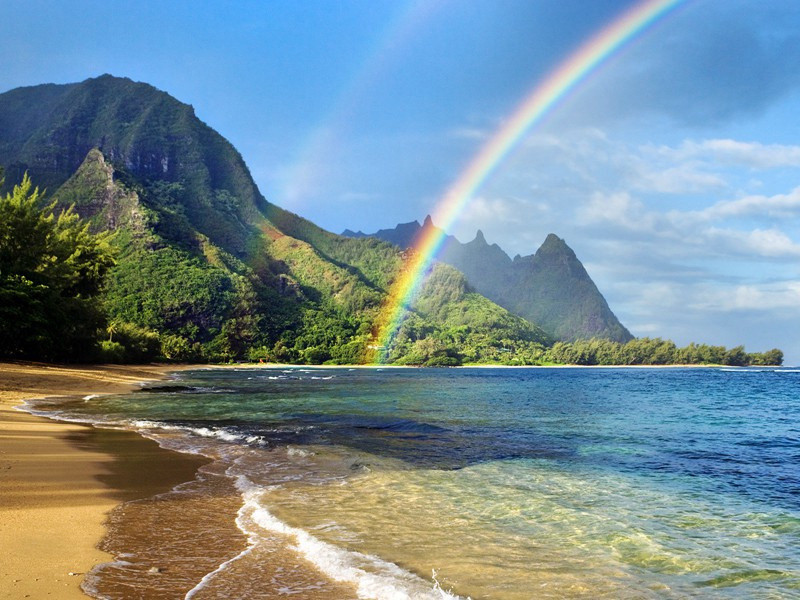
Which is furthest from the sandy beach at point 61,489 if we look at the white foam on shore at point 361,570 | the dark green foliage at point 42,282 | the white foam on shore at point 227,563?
the dark green foliage at point 42,282

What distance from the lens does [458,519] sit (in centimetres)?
923

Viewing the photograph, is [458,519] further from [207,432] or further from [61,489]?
[207,432]

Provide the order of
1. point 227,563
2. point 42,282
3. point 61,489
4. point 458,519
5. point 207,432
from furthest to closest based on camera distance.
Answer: point 42,282 < point 207,432 < point 61,489 < point 458,519 < point 227,563

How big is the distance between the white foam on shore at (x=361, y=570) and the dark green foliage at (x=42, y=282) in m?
44.9

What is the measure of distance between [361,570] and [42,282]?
50.8m

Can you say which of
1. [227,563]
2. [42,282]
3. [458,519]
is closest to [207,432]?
[458,519]

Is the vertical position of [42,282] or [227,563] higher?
[42,282]

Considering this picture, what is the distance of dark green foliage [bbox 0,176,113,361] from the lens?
43562 mm

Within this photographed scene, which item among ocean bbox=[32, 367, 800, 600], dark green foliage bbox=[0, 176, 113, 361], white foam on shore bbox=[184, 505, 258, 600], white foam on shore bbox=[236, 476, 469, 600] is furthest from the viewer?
dark green foliage bbox=[0, 176, 113, 361]

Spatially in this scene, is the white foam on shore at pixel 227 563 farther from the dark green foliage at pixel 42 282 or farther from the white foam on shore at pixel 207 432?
the dark green foliage at pixel 42 282

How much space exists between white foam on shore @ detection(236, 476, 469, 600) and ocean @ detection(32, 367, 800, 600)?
0.03 meters

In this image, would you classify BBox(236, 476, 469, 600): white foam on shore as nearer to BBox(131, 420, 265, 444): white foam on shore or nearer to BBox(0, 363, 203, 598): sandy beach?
BBox(0, 363, 203, 598): sandy beach

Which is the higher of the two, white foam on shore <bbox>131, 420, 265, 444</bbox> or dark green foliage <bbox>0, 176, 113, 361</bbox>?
dark green foliage <bbox>0, 176, 113, 361</bbox>

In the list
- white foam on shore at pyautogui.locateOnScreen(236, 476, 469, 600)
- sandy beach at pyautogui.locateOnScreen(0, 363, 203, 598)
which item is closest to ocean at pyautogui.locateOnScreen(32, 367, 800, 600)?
white foam on shore at pyautogui.locateOnScreen(236, 476, 469, 600)
